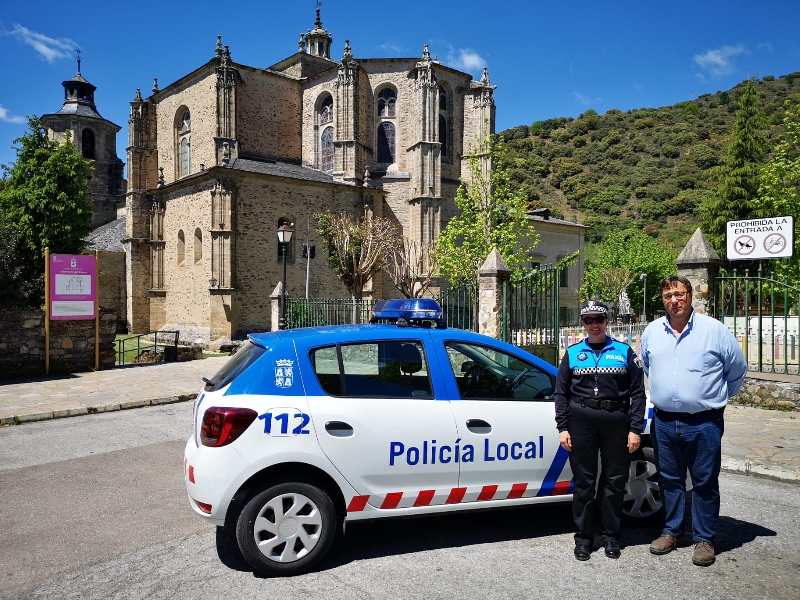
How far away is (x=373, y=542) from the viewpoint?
407 cm

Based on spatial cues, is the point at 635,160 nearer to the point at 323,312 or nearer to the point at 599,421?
the point at 323,312

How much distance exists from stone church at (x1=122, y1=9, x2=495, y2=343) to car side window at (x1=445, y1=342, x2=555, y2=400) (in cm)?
2252

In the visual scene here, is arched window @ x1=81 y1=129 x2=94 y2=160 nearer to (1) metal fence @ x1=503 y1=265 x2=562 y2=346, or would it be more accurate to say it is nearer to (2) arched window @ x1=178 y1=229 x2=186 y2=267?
(2) arched window @ x1=178 y1=229 x2=186 y2=267

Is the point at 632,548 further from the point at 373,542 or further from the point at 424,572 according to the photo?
the point at 373,542

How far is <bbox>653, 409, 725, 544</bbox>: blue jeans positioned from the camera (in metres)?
3.68

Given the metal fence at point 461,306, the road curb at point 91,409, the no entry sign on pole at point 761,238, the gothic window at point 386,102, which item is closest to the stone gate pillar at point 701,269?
the no entry sign on pole at point 761,238

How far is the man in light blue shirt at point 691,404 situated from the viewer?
3676 millimetres

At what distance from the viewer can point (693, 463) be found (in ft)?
12.3

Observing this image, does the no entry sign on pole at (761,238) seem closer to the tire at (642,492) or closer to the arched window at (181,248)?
the tire at (642,492)

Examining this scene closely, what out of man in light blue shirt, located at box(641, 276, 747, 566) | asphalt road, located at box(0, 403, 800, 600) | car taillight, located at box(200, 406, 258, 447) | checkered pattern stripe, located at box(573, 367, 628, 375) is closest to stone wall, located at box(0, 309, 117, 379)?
asphalt road, located at box(0, 403, 800, 600)

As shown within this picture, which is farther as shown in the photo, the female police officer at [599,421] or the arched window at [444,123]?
the arched window at [444,123]

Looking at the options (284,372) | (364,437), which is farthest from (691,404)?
(284,372)

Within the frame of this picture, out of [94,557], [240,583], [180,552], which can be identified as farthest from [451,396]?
[94,557]

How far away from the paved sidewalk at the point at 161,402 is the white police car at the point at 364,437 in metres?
2.69
